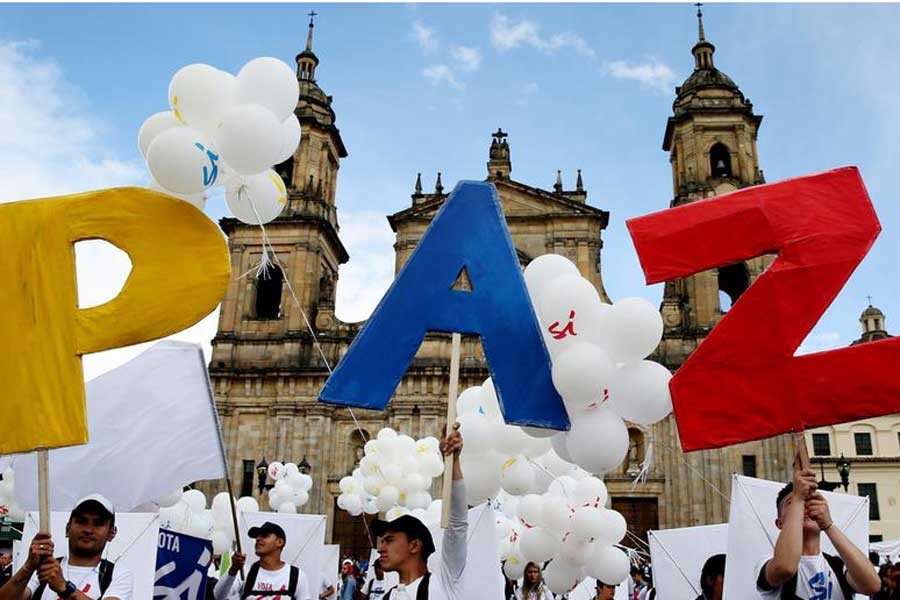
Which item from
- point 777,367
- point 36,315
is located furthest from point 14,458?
point 777,367

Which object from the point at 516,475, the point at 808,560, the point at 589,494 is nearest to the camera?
the point at 808,560

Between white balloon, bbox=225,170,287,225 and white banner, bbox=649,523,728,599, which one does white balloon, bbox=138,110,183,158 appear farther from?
white banner, bbox=649,523,728,599

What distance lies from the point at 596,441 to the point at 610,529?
7.84ft

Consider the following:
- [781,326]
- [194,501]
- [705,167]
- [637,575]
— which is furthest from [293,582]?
[705,167]

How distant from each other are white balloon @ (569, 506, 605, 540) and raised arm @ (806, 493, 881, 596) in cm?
349

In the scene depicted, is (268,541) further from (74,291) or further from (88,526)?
(74,291)

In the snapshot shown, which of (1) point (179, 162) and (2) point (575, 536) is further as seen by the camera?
(2) point (575, 536)

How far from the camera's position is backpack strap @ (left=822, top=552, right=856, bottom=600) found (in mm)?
3264

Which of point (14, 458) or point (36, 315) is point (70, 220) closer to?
point (36, 315)

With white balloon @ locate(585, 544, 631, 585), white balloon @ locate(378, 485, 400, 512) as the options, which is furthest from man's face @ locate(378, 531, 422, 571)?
white balloon @ locate(378, 485, 400, 512)

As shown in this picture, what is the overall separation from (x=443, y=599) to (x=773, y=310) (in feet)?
7.24

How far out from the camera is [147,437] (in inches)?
231

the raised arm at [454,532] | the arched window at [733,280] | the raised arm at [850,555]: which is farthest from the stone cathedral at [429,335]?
the raised arm at [850,555]

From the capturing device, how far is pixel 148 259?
422 cm
